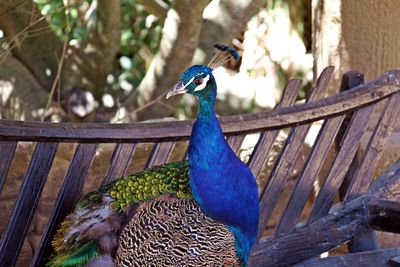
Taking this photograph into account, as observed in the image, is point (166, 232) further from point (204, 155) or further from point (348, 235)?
point (348, 235)

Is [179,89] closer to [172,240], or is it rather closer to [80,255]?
[172,240]

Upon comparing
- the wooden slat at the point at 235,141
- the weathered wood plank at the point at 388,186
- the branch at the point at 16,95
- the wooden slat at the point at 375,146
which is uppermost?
the branch at the point at 16,95

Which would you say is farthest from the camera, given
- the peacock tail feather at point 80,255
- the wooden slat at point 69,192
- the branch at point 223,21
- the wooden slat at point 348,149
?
the branch at point 223,21

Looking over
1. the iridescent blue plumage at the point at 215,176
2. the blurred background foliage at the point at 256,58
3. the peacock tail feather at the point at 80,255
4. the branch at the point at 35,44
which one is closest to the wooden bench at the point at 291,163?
the peacock tail feather at the point at 80,255

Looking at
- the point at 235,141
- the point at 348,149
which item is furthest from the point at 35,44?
the point at 348,149

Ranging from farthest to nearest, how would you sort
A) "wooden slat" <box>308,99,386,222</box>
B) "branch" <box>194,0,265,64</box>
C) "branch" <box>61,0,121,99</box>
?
"branch" <box>61,0,121,99</box> → "branch" <box>194,0,265,64</box> → "wooden slat" <box>308,99,386,222</box>

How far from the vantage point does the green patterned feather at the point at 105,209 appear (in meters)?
3.23

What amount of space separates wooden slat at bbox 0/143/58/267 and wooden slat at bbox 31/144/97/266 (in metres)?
0.08

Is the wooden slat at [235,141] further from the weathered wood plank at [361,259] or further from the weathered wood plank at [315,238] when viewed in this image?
the weathered wood plank at [361,259]

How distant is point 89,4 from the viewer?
5.96 metres

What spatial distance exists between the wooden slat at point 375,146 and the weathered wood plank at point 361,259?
34cm

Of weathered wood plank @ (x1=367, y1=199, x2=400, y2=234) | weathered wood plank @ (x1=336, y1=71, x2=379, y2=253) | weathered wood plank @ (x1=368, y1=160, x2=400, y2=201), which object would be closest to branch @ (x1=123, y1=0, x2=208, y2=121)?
weathered wood plank @ (x1=336, y1=71, x2=379, y2=253)

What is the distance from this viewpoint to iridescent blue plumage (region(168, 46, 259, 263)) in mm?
3291

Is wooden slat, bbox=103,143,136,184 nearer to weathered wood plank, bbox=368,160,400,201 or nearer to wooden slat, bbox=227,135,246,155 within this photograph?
wooden slat, bbox=227,135,246,155
